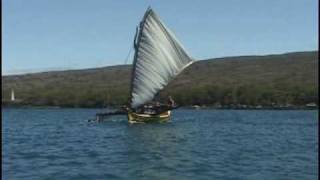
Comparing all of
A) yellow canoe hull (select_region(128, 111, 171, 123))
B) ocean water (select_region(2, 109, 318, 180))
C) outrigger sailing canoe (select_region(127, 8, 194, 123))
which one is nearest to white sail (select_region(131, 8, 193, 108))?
outrigger sailing canoe (select_region(127, 8, 194, 123))

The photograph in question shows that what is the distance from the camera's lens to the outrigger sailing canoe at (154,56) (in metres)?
66.6

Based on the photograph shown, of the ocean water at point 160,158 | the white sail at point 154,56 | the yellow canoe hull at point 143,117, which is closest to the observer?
the ocean water at point 160,158

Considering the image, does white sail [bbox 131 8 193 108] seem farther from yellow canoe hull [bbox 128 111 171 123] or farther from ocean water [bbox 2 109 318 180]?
ocean water [bbox 2 109 318 180]

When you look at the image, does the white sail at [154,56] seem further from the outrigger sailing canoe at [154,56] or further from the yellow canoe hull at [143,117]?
the yellow canoe hull at [143,117]

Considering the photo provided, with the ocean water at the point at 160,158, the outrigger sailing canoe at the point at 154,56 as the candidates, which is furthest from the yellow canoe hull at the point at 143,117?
the ocean water at the point at 160,158

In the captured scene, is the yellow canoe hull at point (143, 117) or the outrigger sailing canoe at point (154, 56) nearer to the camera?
the outrigger sailing canoe at point (154, 56)

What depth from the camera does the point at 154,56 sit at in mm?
66812

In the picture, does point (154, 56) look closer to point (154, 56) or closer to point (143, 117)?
point (154, 56)

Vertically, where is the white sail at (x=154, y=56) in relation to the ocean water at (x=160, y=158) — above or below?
above

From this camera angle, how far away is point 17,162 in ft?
106

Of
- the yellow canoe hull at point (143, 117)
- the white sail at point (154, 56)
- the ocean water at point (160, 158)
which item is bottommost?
the ocean water at point (160, 158)

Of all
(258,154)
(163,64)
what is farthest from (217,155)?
(163,64)

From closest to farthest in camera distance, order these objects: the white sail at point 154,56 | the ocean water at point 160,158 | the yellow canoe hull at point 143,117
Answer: the ocean water at point 160,158
the white sail at point 154,56
the yellow canoe hull at point 143,117

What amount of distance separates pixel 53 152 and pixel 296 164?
14534 mm
